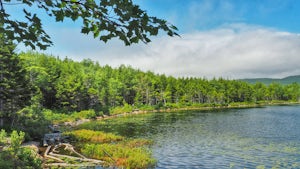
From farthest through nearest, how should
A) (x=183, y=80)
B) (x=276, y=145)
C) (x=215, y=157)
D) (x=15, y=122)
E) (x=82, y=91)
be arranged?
(x=183, y=80) < (x=82, y=91) < (x=15, y=122) < (x=276, y=145) < (x=215, y=157)

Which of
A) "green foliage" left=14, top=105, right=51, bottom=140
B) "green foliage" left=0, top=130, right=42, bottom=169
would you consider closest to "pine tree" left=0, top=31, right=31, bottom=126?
"green foliage" left=14, top=105, right=51, bottom=140

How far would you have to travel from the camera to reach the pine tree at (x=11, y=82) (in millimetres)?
37750

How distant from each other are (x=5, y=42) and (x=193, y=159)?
2825cm

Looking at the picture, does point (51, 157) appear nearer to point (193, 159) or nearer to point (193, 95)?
point (193, 159)

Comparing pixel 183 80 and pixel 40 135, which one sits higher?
pixel 183 80

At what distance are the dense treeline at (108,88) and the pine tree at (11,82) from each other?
2724mm

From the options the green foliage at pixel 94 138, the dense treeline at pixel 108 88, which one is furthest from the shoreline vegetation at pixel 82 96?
the green foliage at pixel 94 138

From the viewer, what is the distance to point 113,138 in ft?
133

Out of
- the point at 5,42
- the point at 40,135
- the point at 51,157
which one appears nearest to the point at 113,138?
the point at 40,135

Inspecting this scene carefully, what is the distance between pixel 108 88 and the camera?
11062 cm

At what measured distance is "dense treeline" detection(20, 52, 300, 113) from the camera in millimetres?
83312

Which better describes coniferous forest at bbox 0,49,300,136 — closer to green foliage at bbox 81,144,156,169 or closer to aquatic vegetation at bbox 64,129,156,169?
aquatic vegetation at bbox 64,129,156,169

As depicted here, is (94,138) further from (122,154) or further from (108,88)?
(108,88)

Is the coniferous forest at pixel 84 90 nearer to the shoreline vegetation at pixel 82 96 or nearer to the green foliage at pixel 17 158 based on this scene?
the shoreline vegetation at pixel 82 96
